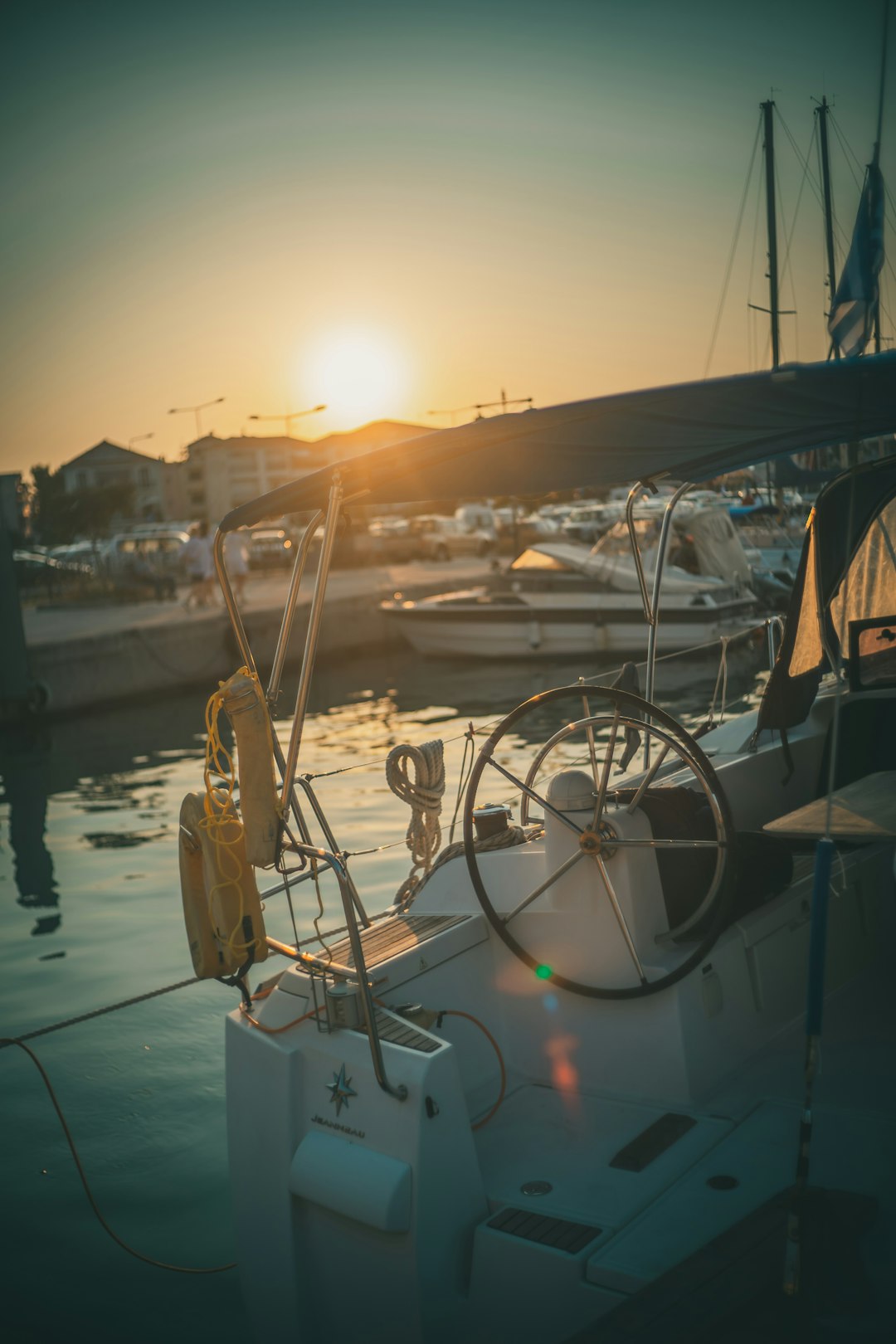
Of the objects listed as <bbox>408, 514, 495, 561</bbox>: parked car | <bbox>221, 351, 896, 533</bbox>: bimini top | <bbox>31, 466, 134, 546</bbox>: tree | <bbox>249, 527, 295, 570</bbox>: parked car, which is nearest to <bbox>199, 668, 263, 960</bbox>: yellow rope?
<bbox>221, 351, 896, 533</bbox>: bimini top

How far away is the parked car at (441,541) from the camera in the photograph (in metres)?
39.4

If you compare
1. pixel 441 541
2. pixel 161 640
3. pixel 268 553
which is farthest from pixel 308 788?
pixel 441 541

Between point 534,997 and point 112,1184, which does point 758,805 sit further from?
point 112,1184

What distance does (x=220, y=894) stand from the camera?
3.42 meters

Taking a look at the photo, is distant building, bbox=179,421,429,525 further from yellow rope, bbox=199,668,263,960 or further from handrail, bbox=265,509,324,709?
yellow rope, bbox=199,668,263,960

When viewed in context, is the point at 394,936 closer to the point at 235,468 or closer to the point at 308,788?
the point at 308,788

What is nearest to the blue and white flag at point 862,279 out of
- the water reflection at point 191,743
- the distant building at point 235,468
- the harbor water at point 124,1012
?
the harbor water at point 124,1012

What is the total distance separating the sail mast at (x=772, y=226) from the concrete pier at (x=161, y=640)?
8486mm

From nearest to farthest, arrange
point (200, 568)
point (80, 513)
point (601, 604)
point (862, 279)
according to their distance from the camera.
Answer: point (862, 279) → point (601, 604) → point (200, 568) → point (80, 513)

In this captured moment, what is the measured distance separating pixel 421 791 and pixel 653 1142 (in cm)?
149

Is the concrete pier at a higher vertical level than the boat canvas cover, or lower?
lower

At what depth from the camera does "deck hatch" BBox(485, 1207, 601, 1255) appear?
2953 mm

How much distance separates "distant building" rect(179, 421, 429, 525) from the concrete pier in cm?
7615

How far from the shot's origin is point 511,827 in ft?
13.6
